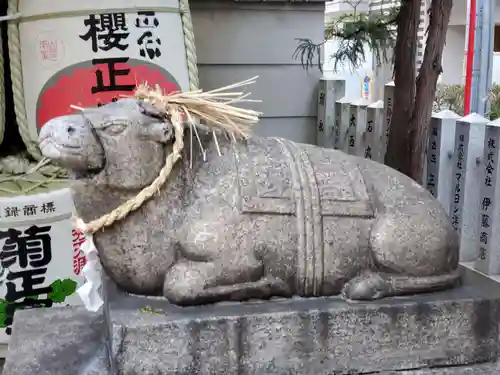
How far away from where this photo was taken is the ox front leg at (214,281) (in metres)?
1.25

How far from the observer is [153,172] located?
1278 mm

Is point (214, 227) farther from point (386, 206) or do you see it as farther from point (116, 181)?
point (386, 206)

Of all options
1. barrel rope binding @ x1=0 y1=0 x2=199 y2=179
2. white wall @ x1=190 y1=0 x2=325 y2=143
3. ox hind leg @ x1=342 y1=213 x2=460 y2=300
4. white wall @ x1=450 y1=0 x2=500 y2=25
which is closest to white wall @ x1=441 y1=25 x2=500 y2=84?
white wall @ x1=450 y1=0 x2=500 y2=25

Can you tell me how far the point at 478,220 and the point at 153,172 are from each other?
2.06 metres

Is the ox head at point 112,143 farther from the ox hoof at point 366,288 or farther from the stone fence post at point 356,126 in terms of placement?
the stone fence post at point 356,126

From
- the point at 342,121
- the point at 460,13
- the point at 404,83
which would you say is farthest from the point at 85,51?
the point at 460,13

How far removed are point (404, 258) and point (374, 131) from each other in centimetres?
215

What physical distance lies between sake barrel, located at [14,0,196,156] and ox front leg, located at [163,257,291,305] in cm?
126

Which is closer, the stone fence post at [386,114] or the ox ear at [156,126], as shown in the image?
the ox ear at [156,126]

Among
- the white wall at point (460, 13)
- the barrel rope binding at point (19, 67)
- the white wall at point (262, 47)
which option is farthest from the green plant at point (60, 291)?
the white wall at point (460, 13)

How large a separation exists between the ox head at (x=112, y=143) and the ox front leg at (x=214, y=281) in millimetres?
194

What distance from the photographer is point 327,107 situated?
145 inches

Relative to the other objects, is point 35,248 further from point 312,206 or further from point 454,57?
point 454,57

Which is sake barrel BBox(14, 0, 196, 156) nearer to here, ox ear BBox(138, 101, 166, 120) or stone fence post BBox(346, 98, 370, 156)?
ox ear BBox(138, 101, 166, 120)
